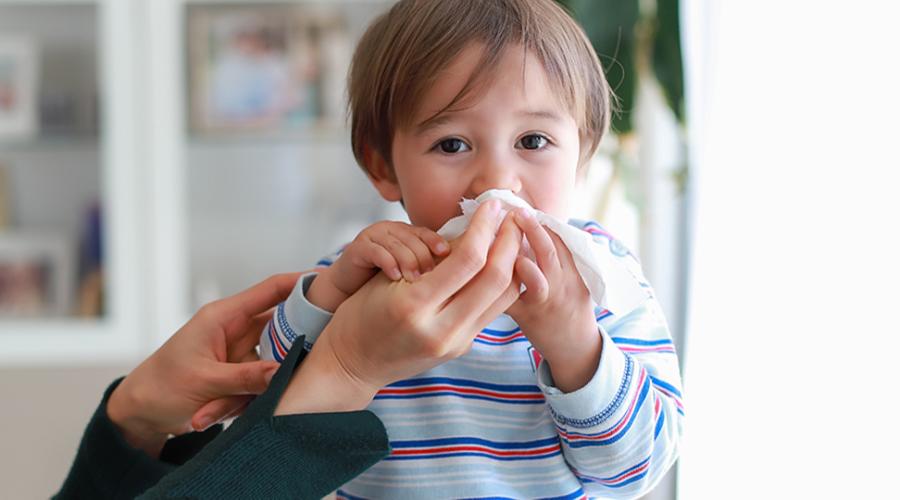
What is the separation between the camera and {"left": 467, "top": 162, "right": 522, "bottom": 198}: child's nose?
30.9 inches

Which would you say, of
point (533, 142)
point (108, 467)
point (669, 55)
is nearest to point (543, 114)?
point (533, 142)

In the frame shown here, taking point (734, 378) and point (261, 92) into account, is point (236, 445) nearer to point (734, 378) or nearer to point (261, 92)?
point (734, 378)

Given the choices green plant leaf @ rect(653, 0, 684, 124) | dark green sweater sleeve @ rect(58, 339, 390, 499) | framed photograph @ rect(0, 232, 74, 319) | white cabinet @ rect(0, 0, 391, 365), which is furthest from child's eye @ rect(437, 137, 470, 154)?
framed photograph @ rect(0, 232, 74, 319)

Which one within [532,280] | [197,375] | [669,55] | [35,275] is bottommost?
[35,275]

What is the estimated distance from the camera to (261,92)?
8.34 feet

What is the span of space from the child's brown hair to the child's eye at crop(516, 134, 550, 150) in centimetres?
5

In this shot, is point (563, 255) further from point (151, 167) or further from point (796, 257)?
point (151, 167)

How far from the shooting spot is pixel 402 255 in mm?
755

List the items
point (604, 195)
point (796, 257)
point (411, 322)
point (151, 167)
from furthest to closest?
point (151, 167) → point (604, 195) → point (796, 257) → point (411, 322)

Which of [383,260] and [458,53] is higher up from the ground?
[458,53]

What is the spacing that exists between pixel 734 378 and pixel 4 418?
181 cm

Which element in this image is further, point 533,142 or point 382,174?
point 382,174

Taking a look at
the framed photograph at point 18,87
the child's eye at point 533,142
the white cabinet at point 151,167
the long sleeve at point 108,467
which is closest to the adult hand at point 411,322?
the child's eye at point 533,142

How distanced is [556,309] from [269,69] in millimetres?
1971
